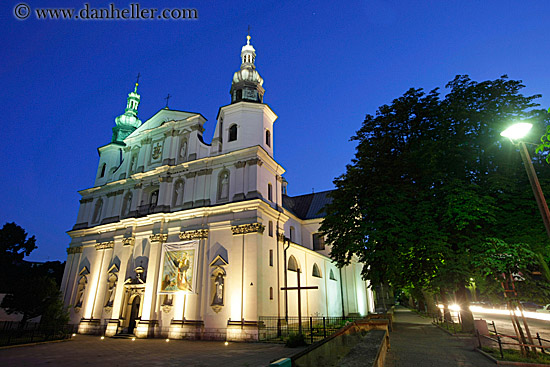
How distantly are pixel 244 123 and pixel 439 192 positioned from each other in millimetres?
16107

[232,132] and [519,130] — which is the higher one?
[232,132]

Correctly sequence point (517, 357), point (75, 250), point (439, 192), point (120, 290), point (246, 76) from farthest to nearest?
point (75, 250) < point (246, 76) < point (120, 290) < point (439, 192) < point (517, 357)

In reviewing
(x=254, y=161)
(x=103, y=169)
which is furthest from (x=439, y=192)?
(x=103, y=169)

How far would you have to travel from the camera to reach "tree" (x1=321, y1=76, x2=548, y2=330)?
11688 millimetres

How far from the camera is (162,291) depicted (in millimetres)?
21312

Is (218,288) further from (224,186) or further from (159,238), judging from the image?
(224,186)

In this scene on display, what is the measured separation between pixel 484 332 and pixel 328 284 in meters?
19.9

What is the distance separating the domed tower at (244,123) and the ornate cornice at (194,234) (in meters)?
6.80

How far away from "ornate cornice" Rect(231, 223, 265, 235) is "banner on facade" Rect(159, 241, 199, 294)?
3227mm

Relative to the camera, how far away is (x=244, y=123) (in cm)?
2456

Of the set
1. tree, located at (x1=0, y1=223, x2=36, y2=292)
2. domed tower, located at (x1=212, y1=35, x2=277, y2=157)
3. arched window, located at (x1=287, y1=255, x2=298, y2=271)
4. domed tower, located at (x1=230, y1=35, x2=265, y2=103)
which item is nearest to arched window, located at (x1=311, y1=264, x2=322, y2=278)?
arched window, located at (x1=287, y1=255, x2=298, y2=271)

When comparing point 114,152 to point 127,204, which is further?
point 114,152

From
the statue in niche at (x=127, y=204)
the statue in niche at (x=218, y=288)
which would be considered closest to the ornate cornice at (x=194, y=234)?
the statue in niche at (x=218, y=288)

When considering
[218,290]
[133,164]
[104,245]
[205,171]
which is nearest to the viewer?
[218,290]
